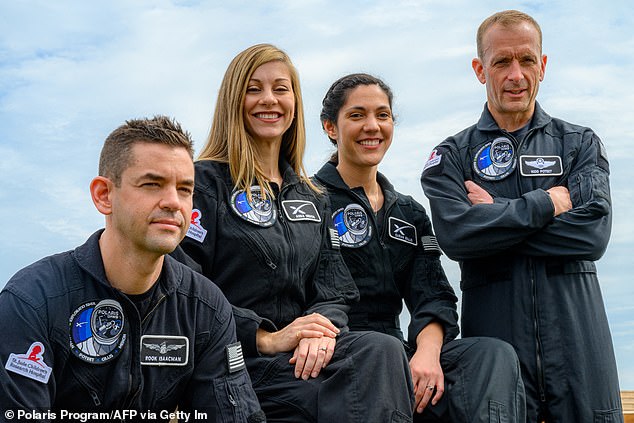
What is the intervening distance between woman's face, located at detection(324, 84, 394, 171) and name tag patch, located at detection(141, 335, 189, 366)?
159 cm

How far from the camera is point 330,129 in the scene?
4.34 metres

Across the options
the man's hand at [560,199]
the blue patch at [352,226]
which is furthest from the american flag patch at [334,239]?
the man's hand at [560,199]

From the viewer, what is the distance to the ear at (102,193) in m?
2.96

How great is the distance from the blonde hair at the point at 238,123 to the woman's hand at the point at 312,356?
2.58 ft

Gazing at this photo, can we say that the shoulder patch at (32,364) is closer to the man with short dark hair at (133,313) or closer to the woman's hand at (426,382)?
the man with short dark hair at (133,313)

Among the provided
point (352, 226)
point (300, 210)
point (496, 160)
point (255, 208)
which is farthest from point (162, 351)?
point (496, 160)

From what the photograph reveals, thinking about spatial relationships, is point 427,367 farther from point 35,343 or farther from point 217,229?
point 35,343

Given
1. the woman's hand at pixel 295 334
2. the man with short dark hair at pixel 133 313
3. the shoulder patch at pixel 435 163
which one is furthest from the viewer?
the shoulder patch at pixel 435 163

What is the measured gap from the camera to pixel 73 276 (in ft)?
9.55

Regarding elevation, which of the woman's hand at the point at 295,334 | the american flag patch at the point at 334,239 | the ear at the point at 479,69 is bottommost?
the woman's hand at the point at 295,334

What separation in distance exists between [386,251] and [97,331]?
1.68 m

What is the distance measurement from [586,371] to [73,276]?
2391mm

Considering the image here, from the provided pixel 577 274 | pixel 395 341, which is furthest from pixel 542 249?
pixel 395 341

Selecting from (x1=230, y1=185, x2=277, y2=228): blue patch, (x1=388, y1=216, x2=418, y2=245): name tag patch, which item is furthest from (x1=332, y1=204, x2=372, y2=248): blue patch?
(x1=230, y1=185, x2=277, y2=228): blue patch
